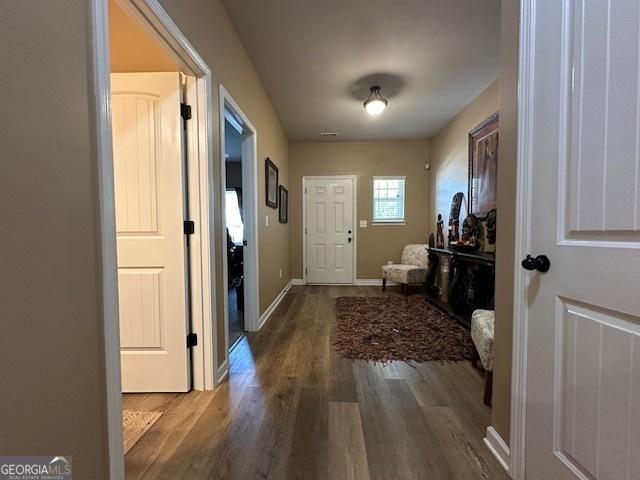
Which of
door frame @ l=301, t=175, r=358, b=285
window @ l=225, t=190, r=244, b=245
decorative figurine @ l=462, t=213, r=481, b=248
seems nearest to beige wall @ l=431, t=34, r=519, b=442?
decorative figurine @ l=462, t=213, r=481, b=248

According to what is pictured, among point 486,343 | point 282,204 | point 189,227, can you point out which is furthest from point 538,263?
point 282,204

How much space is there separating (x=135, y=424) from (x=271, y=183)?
2785 millimetres

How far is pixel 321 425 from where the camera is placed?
1478mm

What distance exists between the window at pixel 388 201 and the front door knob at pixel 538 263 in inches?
169

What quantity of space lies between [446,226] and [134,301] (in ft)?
13.6

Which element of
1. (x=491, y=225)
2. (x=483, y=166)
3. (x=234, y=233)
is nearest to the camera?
(x=491, y=225)

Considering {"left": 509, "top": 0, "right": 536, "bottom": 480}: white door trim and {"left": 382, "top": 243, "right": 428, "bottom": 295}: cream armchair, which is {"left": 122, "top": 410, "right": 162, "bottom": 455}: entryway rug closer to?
{"left": 509, "top": 0, "right": 536, "bottom": 480}: white door trim

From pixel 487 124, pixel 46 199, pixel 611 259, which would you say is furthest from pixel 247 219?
pixel 487 124

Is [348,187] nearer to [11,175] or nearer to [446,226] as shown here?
[446,226]

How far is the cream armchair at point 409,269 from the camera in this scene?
4402 mm

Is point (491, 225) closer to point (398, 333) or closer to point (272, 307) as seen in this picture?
point (398, 333)

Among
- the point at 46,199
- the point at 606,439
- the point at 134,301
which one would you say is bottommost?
the point at 606,439

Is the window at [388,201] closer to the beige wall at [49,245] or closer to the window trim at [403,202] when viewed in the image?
the window trim at [403,202]

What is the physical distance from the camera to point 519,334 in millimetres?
1122
